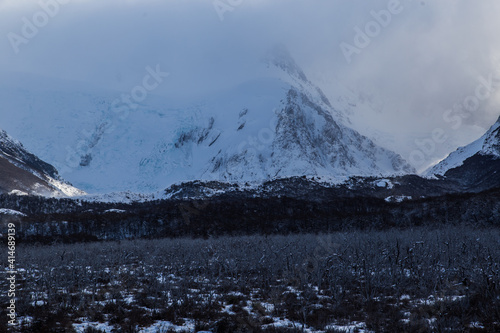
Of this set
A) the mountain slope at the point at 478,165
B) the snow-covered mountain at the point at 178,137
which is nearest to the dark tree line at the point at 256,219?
the mountain slope at the point at 478,165

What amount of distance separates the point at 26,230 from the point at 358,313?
3971 centimetres

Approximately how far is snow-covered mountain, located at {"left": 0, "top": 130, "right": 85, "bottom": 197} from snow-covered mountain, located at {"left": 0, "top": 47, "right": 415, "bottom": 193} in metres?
16.0

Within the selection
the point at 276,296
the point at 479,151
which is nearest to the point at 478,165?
the point at 479,151

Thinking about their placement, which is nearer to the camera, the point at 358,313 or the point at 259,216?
the point at 358,313

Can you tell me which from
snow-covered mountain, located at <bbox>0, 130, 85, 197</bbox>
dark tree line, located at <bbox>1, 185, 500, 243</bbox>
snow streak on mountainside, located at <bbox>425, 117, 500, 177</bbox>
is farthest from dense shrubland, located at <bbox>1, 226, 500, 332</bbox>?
snow streak on mountainside, located at <bbox>425, 117, 500, 177</bbox>

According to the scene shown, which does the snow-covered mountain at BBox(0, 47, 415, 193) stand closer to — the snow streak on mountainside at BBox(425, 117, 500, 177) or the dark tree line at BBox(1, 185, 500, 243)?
the snow streak on mountainside at BBox(425, 117, 500, 177)

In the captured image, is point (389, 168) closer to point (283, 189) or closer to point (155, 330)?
point (283, 189)

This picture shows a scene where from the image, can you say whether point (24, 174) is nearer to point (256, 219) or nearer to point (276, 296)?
A: point (256, 219)

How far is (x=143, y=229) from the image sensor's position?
45.9 metres

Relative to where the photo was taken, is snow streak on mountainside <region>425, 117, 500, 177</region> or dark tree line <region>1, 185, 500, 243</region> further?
snow streak on mountainside <region>425, 117, 500, 177</region>

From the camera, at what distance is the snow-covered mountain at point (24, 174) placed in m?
85.8

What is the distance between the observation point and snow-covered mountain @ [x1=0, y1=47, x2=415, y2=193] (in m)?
132

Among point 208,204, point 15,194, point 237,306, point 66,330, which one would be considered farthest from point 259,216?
point 15,194

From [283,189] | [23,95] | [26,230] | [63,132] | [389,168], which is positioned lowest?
[26,230]
